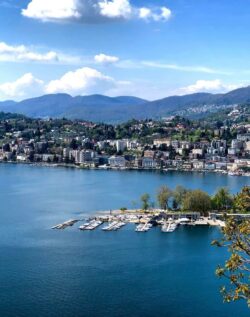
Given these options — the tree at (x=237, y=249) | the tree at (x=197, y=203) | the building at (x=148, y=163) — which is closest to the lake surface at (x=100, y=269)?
the tree at (x=197, y=203)

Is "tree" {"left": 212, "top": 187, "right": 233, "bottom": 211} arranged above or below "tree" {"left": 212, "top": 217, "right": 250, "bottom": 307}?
below

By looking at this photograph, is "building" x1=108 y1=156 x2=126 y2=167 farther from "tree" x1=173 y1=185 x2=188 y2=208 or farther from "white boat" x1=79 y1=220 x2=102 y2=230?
"white boat" x1=79 y1=220 x2=102 y2=230

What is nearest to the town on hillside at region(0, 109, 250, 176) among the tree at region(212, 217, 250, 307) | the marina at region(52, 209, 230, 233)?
the marina at region(52, 209, 230, 233)

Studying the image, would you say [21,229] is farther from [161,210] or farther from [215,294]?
[215,294]

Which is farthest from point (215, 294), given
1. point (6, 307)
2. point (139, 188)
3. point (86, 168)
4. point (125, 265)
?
point (86, 168)

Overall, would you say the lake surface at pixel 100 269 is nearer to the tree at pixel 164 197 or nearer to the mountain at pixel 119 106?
the tree at pixel 164 197

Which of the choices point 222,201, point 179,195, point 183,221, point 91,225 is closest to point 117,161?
point 179,195
